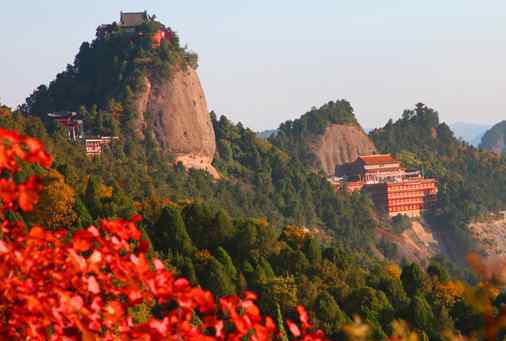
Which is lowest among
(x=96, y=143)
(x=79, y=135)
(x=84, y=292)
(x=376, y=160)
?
(x=376, y=160)

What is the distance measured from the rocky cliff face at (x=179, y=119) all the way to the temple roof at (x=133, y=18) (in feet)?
16.1

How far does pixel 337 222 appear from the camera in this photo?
8325cm

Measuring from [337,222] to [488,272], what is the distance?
7817 cm

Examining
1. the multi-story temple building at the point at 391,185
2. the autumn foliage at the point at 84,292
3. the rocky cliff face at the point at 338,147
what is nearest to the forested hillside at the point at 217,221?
the autumn foliage at the point at 84,292

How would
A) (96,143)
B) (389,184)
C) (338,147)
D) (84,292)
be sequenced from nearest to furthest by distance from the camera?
(84,292), (96,143), (389,184), (338,147)

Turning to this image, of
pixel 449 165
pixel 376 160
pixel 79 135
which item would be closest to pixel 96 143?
pixel 79 135

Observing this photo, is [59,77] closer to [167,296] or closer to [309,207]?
[309,207]

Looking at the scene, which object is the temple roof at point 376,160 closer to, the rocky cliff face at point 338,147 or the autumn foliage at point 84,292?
the rocky cliff face at point 338,147

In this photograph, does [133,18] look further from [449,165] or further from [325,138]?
[449,165]

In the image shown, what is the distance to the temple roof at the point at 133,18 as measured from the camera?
257 feet

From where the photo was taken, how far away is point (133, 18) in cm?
7894

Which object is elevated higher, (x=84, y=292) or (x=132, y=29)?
(x=132, y=29)

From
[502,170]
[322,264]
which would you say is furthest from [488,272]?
[502,170]

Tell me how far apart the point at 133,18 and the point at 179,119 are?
8658 mm
